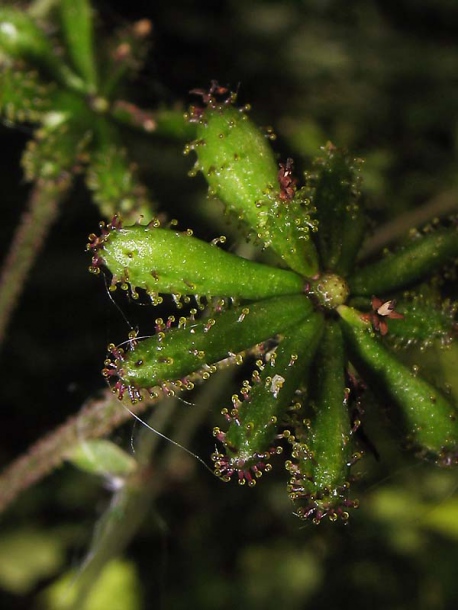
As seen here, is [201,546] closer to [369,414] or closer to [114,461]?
[114,461]

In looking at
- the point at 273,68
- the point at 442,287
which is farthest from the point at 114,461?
the point at 273,68

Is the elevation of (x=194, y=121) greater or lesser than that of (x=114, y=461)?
greater

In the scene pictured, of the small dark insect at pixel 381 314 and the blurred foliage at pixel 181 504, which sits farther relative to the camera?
the blurred foliage at pixel 181 504

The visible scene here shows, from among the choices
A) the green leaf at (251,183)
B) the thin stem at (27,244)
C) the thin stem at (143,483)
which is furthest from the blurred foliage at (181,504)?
the green leaf at (251,183)

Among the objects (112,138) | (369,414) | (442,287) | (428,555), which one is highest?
(112,138)

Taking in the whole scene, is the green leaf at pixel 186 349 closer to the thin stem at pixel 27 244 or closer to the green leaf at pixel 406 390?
the green leaf at pixel 406 390

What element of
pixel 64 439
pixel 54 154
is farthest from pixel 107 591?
pixel 54 154

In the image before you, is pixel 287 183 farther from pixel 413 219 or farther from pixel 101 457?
pixel 413 219
